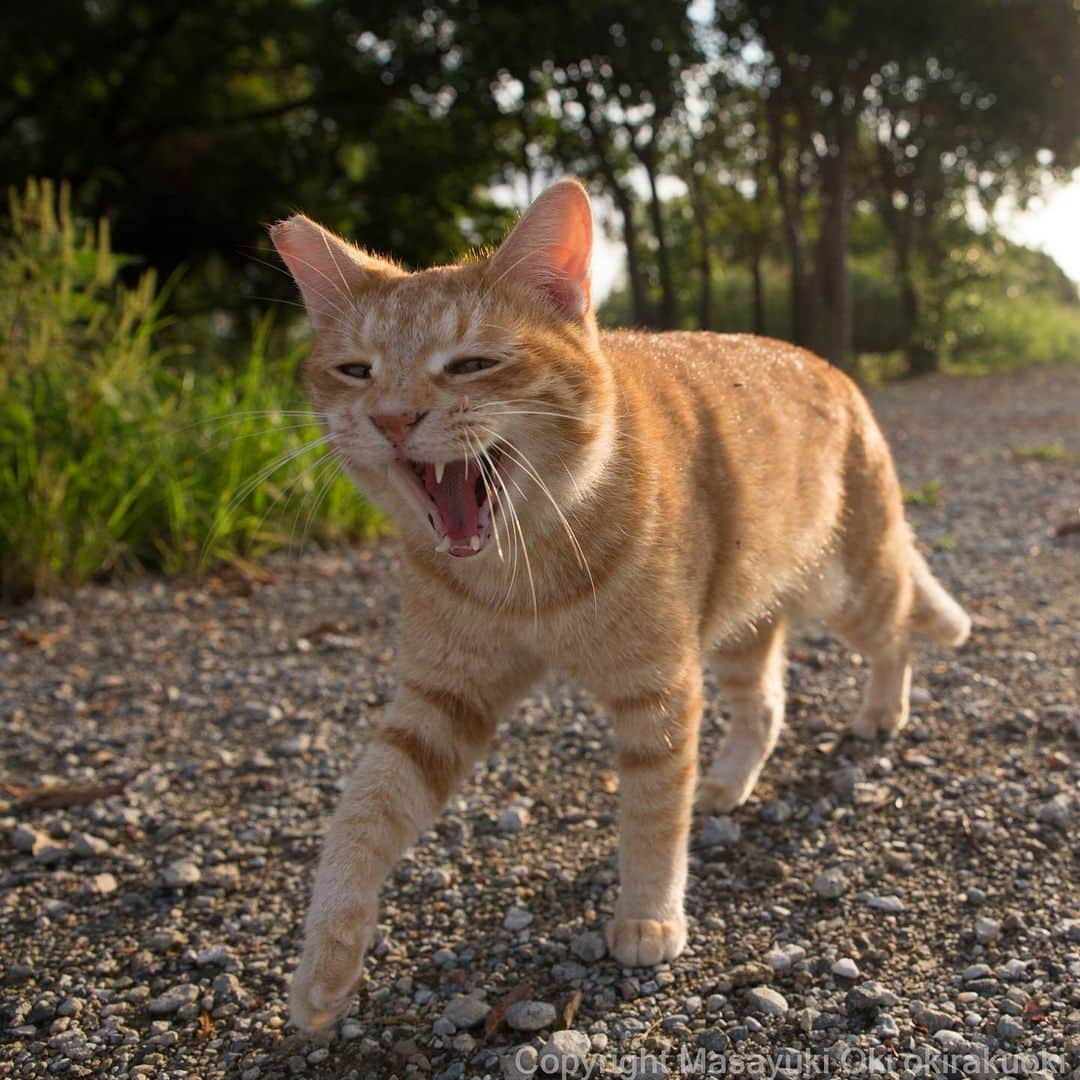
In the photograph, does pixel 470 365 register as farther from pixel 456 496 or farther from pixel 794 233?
pixel 794 233

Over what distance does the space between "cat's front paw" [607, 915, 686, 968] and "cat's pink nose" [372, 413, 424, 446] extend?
1.20 meters

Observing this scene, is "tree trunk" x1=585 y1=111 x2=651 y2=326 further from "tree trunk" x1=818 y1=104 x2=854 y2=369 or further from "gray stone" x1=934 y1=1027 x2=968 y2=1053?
"gray stone" x1=934 y1=1027 x2=968 y2=1053

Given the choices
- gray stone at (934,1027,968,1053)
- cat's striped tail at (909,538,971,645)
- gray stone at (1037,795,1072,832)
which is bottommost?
gray stone at (934,1027,968,1053)

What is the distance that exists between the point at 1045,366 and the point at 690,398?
1621cm

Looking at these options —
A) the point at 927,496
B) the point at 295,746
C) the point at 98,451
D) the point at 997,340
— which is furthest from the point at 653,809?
the point at 997,340

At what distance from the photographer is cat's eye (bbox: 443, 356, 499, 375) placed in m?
2.10

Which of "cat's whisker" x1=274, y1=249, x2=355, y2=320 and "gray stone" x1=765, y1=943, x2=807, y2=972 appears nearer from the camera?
"gray stone" x1=765, y1=943, x2=807, y2=972

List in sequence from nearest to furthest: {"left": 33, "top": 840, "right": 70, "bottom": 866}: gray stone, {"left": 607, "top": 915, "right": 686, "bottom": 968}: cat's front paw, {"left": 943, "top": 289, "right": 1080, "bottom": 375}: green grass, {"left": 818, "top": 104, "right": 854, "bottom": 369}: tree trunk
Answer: {"left": 607, "top": 915, "right": 686, "bottom": 968}: cat's front paw < {"left": 33, "top": 840, "right": 70, "bottom": 866}: gray stone < {"left": 818, "top": 104, "right": 854, "bottom": 369}: tree trunk < {"left": 943, "top": 289, "right": 1080, "bottom": 375}: green grass

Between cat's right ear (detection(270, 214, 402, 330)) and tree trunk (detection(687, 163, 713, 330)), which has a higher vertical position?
tree trunk (detection(687, 163, 713, 330))

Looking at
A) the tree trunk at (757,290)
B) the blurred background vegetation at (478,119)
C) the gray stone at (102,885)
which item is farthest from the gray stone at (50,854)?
the tree trunk at (757,290)

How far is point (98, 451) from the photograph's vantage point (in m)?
5.20

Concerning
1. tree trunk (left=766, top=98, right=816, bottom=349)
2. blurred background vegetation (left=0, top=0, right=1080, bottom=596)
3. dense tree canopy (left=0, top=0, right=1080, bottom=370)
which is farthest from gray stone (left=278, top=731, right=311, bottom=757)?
tree trunk (left=766, top=98, right=816, bottom=349)

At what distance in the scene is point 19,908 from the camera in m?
2.60

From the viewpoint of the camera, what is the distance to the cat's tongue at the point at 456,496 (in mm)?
2072
